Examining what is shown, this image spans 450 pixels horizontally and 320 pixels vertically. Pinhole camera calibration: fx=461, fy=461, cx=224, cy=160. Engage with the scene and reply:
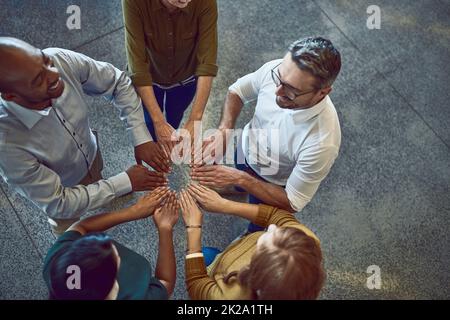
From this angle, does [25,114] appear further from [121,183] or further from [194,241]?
[194,241]

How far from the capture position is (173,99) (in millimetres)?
2424

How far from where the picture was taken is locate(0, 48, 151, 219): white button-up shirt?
61.9 inches

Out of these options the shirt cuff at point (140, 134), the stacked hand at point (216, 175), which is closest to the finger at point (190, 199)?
the stacked hand at point (216, 175)

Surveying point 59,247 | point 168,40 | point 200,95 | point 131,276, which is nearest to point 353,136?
point 200,95

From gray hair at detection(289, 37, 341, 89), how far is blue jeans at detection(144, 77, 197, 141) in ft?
2.74

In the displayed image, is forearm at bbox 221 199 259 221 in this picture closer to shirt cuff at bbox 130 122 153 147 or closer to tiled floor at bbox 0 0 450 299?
shirt cuff at bbox 130 122 153 147

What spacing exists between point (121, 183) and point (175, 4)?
2.51 feet

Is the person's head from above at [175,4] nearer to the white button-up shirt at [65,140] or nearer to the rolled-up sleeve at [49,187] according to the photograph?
the white button-up shirt at [65,140]

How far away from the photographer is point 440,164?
2.91 metres

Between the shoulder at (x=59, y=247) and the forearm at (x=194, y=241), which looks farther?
the forearm at (x=194, y=241)

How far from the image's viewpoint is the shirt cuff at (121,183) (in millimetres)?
1939

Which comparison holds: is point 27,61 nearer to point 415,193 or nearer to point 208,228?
point 208,228

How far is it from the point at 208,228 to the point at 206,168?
69 centimetres

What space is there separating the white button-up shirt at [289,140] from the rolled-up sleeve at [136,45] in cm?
41
